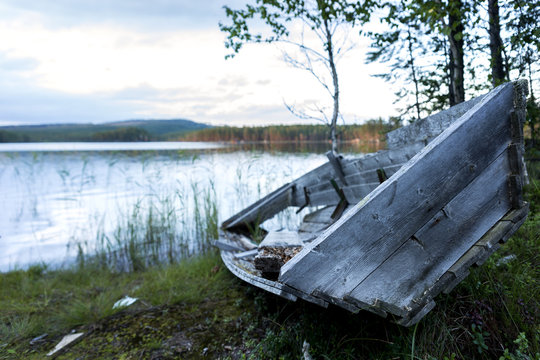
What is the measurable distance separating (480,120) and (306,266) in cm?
127

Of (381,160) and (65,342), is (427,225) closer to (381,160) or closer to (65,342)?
(381,160)

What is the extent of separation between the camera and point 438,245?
1707 mm

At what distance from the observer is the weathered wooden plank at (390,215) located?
1580 mm

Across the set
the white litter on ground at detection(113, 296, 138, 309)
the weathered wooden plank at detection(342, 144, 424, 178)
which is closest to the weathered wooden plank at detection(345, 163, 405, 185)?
the weathered wooden plank at detection(342, 144, 424, 178)

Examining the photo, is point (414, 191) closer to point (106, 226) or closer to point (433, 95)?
point (433, 95)

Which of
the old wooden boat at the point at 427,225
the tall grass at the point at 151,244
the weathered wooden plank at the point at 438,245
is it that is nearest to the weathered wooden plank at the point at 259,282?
the old wooden boat at the point at 427,225

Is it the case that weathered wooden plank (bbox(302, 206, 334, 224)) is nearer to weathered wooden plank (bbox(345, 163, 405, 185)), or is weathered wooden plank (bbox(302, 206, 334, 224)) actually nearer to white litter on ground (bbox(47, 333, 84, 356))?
weathered wooden plank (bbox(345, 163, 405, 185))

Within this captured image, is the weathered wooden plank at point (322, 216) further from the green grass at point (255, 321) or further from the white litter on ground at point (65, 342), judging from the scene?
the white litter on ground at point (65, 342)

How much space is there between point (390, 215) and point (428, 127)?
1.48m

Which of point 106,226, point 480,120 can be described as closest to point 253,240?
point 480,120

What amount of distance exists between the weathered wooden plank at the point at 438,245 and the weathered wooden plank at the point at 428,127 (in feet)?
1.89

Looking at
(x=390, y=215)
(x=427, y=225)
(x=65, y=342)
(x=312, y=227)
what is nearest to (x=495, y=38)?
(x=312, y=227)

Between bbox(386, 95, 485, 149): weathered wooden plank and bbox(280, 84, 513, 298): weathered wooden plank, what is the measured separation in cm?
58

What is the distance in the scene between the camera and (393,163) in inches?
123
